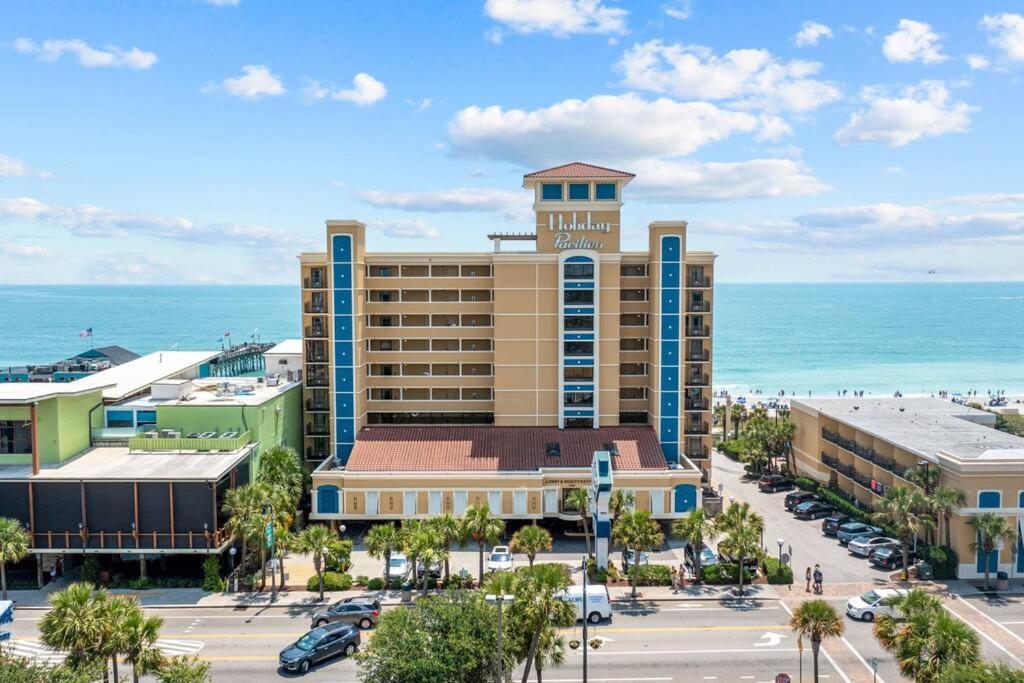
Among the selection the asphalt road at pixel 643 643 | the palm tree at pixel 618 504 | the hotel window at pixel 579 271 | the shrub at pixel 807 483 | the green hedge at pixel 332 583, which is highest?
the hotel window at pixel 579 271

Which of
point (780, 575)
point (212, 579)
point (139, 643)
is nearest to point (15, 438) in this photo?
point (212, 579)

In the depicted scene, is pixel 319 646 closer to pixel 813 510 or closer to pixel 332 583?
pixel 332 583

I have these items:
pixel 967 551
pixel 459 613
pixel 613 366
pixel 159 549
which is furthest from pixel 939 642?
pixel 159 549

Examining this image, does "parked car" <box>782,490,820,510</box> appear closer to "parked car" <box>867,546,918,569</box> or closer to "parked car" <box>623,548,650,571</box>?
"parked car" <box>867,546,918,569</box>

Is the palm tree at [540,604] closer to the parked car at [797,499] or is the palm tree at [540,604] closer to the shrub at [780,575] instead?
the shrub at [780,575]

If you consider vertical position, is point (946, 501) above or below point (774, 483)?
above

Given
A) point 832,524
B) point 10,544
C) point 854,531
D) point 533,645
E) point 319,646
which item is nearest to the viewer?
point 533,645

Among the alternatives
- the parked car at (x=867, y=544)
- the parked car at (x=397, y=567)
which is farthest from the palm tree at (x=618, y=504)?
the parked car at (x=867, y=544)
